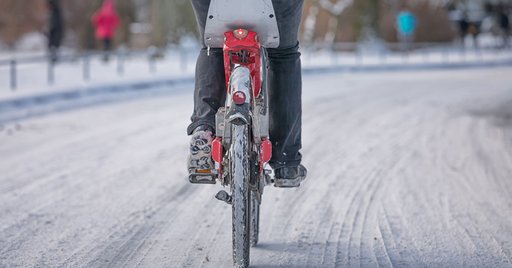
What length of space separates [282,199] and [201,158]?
2140 mm

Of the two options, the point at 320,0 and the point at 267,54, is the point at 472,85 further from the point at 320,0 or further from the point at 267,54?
the point at 320,0

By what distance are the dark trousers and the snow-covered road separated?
1.96 feet

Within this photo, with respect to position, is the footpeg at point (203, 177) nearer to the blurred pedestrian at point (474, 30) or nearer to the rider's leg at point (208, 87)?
the rider's leg at point (208, 87)

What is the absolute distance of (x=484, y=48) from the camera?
44219 mm

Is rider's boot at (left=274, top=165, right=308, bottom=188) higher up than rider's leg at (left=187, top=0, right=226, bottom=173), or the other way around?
rider's leg at (left=187, top=0, right=226, bottom=173)

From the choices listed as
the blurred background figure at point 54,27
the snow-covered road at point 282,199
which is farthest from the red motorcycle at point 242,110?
the blurred background figure at point 54,27

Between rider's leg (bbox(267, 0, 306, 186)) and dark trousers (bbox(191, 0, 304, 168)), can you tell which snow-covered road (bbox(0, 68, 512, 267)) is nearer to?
rider's leg (bbox(267, 0, 306, 186))

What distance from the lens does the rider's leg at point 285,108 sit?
457 centimetres

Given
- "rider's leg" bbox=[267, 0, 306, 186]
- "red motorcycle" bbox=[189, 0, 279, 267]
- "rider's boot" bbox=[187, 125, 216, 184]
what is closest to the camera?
"red motorcycle" bbox=[189, 0, 279, 267]

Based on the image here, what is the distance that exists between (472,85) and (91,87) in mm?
8676

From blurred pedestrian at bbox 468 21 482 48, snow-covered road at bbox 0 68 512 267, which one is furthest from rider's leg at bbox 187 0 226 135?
blurred pedestrian at bbox 468 21 482 48

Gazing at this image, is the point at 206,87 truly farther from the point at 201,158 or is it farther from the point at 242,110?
the point at 242,110

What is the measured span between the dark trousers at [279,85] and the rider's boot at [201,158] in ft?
0.37

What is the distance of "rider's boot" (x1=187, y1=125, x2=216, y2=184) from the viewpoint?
424cm
